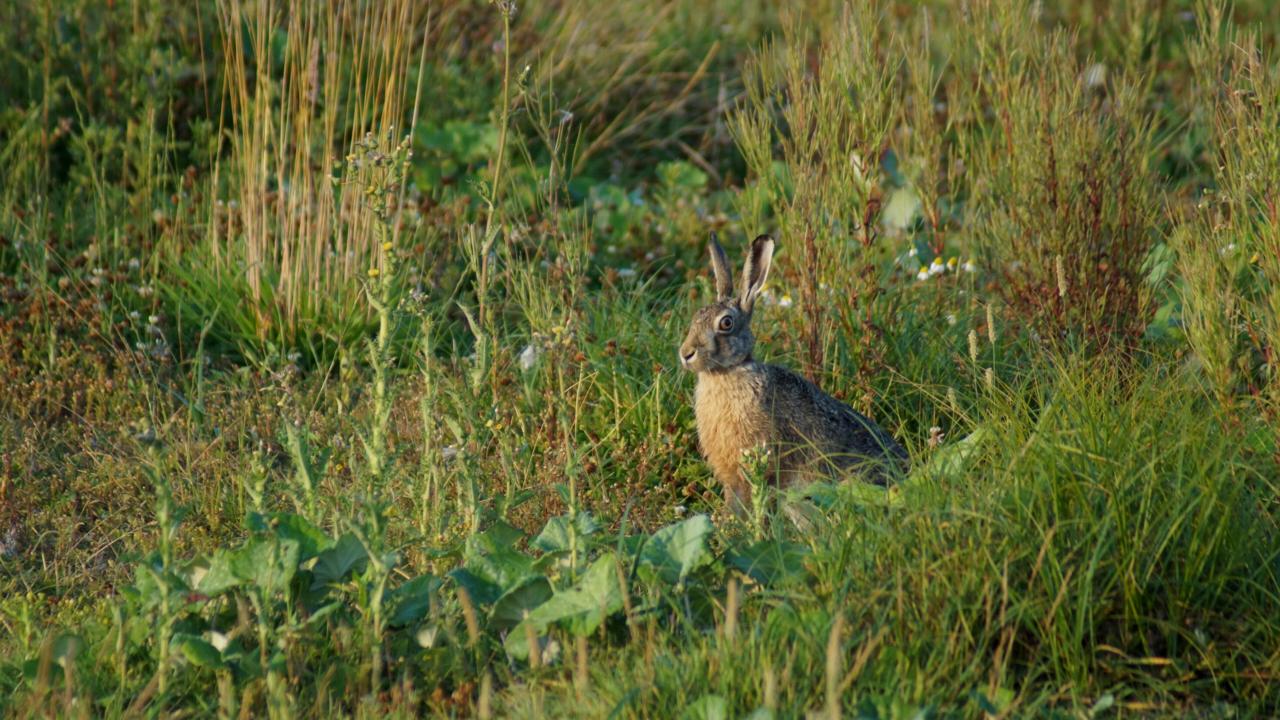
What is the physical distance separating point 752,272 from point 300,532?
1795mm

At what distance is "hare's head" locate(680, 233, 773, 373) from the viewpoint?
15.6 feet

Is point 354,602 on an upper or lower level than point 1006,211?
lower

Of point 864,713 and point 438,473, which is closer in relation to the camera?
point 864,713

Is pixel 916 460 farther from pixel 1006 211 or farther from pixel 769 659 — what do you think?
pixel 1006 211

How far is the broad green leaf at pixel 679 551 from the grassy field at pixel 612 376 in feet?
0.04

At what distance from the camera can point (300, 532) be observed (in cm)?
382

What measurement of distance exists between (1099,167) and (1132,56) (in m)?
2.09

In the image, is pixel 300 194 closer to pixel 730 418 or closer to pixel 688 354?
pixel 688 354

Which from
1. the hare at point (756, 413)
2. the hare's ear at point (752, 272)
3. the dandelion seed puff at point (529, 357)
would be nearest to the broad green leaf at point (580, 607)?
the hare at point (756, 413)

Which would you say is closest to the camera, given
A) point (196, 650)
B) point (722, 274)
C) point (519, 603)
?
point (196, 650)

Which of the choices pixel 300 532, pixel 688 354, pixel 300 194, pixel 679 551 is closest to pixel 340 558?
pixel 300 532

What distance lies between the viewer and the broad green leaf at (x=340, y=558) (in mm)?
3793

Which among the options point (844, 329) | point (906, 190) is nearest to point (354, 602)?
point (844, 329)

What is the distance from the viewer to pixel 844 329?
17.4ft
